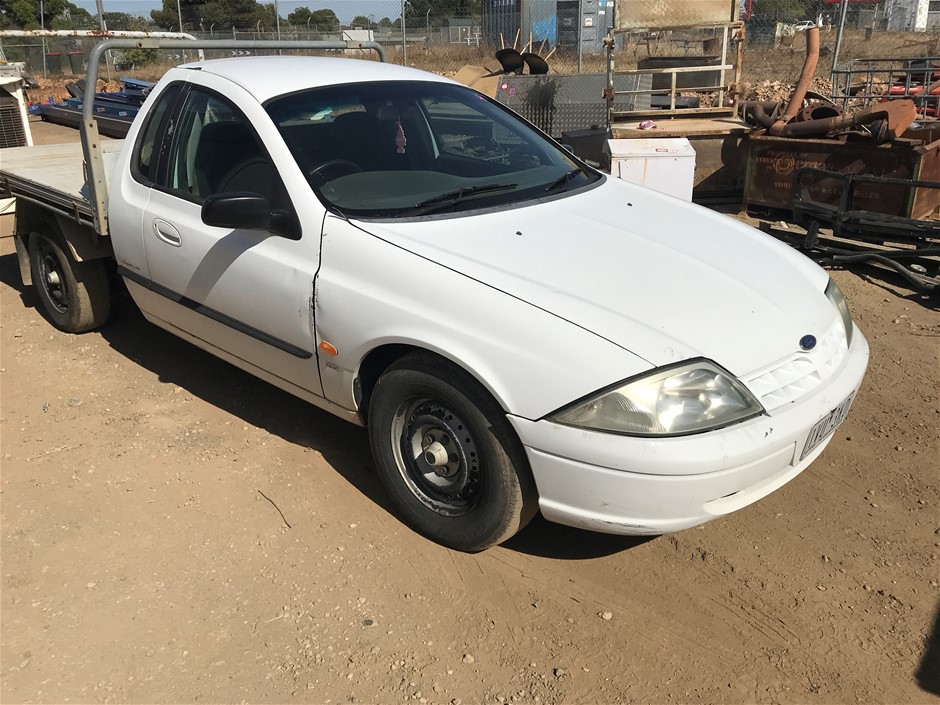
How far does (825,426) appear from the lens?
9.45 feet

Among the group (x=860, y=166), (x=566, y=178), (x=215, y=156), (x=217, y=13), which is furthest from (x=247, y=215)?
(x=217, y=13)

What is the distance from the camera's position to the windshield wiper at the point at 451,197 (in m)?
3.34

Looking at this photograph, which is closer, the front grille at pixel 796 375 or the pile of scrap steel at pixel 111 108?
the front grille at pixel 796 375

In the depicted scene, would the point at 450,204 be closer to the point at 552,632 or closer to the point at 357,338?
the point at 357,338

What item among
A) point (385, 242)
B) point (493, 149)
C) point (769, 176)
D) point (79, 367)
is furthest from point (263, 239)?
point (769, 176)

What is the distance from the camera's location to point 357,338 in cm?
310

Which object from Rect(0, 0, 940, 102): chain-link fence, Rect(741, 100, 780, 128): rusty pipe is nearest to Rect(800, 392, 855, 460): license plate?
Rect(741, 100, 780, 128): rusty pipe

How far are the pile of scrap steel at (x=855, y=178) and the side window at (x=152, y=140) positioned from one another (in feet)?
16.6

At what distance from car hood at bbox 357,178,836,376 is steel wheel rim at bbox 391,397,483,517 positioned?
0.48 metres

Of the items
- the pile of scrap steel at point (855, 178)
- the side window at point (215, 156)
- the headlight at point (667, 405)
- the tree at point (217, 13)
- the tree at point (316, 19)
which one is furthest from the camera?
the tree at point (217, 13)

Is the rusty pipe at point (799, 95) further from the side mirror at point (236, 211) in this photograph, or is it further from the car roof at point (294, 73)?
the side mirror at point (236, 211)

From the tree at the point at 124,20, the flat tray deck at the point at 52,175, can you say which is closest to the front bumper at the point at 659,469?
the flat tray deck at the point at 52,175

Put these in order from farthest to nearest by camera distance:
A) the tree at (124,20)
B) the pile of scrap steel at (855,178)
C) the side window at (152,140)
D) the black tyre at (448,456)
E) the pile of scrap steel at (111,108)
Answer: the tree at (124,20)
the pile of scrap steel at (111,108)
the pile of scrap steel at (855,178)
the side window at (152,140)
the black tyre at (448,456)

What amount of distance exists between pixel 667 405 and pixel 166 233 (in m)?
2.66
